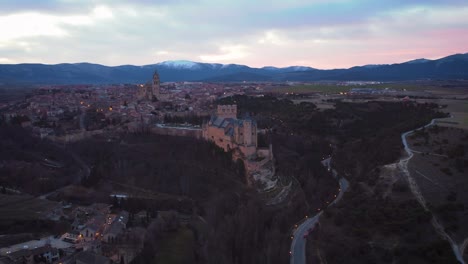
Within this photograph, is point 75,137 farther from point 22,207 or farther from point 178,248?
point 178,248

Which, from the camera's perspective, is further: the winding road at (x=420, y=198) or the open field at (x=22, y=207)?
the open field at (x=22, y=207)

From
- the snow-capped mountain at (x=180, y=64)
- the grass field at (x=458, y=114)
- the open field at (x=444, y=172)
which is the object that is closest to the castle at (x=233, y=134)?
the open field at (x=444, y=172)

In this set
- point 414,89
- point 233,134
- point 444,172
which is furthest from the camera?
point 414,89

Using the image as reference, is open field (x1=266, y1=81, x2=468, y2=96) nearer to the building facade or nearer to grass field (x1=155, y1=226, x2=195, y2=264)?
the building facade

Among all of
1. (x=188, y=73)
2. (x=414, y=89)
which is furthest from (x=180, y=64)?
(x=414, y=89)

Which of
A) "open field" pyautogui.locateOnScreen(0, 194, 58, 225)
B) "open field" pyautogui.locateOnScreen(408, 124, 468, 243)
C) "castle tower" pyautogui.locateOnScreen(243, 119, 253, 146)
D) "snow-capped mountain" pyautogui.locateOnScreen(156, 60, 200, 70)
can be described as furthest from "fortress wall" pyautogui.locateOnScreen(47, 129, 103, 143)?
"snow-capped mountain" pyautogui.locateOnScreen(156, 60, 200, 70)

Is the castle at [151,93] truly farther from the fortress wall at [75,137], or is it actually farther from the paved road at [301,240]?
the paved road at [301,240]

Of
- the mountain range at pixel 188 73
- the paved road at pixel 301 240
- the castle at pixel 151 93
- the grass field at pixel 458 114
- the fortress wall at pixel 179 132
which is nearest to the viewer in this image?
the paved road at pixel 301 240
